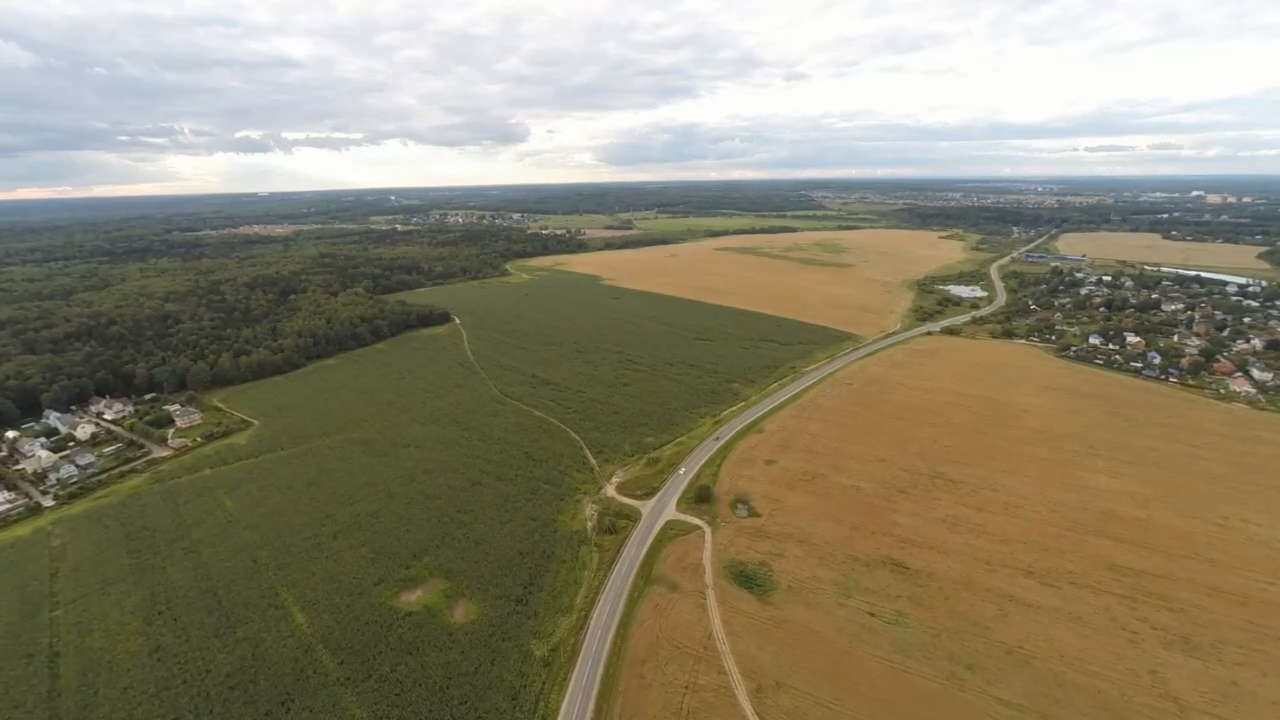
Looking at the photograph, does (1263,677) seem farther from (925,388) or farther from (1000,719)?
(925,388)

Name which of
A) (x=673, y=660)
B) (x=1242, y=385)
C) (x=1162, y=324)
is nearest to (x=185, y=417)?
(x=673, y=660)

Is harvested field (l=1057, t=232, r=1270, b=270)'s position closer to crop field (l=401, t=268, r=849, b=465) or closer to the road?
crop field (l=401, t=268, r=849, b=465)

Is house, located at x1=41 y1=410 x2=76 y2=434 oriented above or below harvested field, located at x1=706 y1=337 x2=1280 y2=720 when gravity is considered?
above

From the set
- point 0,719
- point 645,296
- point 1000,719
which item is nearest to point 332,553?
point 0,719

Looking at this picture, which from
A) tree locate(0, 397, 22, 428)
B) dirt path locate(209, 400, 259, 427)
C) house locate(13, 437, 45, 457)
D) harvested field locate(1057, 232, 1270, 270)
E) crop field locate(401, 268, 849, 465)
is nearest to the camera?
house locate(13, 437, 45, 457)

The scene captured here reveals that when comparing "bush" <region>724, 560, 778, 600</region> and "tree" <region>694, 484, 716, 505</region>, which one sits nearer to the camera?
"bush" <region>724, 560, 778, 600</region>

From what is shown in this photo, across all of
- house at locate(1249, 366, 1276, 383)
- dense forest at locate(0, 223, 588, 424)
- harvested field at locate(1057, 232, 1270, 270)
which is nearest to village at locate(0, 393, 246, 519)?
dense forest at locate(0, 223, 588, 424)
